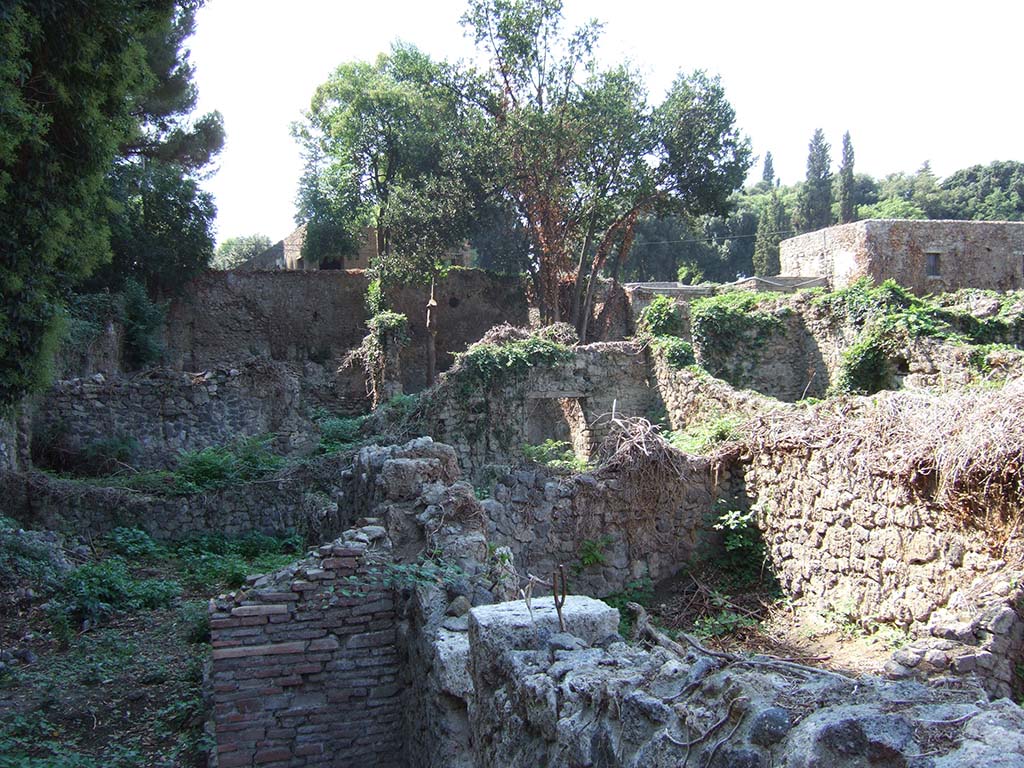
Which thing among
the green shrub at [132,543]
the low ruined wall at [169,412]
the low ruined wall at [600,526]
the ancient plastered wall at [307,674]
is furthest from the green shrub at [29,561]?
the low ruined wall at [169,412]

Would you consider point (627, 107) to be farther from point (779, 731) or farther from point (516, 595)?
point (779, 731)

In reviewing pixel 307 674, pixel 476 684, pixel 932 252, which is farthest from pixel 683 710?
pixel 932 252

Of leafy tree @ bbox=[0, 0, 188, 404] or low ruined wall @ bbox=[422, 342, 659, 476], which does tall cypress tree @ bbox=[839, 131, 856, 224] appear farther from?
leafy tree @ bbox=[0, 0, 188, 404]

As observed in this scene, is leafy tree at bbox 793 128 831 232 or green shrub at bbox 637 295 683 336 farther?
leafy tree at bbox 793 128 831 232

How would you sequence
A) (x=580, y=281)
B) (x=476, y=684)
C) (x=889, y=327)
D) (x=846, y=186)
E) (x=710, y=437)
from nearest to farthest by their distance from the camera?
1. (x=476, y=684)
2. (x=710, y=437)
3. (x=889, y=327)
4. (x=580, y=281)
5. (x=846, y=186)

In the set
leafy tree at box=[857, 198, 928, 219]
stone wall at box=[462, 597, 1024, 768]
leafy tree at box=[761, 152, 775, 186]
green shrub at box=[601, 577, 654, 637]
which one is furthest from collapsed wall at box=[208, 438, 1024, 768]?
leafy tree at box=[761, 152, 775, 186]

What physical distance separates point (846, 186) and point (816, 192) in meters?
1.71

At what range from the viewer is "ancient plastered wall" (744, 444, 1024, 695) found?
232 inches

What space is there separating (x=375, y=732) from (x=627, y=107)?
2060cm

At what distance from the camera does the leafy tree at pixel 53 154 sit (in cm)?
902

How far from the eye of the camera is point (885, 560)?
7867mm

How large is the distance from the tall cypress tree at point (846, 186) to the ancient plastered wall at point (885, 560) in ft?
150

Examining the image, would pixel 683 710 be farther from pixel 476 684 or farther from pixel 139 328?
pixel 139 328

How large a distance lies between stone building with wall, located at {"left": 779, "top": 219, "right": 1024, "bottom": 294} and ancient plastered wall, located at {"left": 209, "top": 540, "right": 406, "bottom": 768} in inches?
912
